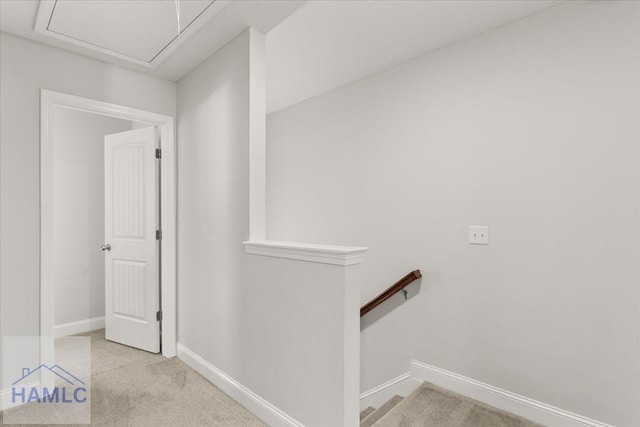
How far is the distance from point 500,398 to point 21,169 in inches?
133

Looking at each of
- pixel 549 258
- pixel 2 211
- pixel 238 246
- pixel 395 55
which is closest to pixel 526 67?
pixel 395 55

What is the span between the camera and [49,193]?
2.27 meters

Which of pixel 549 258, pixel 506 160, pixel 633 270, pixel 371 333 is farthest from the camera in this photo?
pixel 371 333

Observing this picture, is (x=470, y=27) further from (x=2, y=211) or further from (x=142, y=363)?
(x=142, y=363)

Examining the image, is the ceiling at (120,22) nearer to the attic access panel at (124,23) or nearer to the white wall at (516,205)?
the attic access panel at (124,23)

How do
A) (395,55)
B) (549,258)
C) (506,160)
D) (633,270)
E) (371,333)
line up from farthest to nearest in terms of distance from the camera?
(371,333)
(395,55)
(506,160)
(549,258)
(633,270)

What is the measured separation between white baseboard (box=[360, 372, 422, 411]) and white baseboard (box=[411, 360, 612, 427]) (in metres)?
0.06

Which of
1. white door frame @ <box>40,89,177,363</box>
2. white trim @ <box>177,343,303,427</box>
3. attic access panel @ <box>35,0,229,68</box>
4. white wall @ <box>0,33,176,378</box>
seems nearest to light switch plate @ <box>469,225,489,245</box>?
white trim @ <box>177,343,303,427</box>

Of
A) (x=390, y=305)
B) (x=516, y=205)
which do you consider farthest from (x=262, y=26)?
(x=390, y=305)

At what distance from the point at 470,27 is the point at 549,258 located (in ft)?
5.03

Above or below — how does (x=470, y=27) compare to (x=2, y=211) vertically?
above

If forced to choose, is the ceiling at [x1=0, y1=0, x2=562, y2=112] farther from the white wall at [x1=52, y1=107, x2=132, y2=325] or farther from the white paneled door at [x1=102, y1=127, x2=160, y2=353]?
the white wall at [x1=52, y1=107, x2=132, y2=325]

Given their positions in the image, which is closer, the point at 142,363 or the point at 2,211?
the point at 2,211

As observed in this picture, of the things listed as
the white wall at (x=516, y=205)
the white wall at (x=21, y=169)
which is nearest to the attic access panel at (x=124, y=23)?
the white wall at (x=21, y=169)
